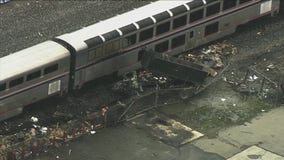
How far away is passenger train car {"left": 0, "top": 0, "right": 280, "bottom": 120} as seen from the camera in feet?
78.0

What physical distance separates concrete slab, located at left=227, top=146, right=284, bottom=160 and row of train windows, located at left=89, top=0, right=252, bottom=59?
7078mm

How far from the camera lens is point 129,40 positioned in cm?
2661

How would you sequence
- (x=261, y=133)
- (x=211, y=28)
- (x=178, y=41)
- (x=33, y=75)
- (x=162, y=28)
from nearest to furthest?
(x=261, y=133)
(x=33, y=75)
(x=162, y=28)
(x=178, y=41)
(x=211, y=28)

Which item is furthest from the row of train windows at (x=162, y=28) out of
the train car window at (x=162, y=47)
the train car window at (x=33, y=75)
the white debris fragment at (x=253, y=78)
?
the white debris fragment at (x=253, y=78)

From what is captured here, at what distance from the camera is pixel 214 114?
2492 cm

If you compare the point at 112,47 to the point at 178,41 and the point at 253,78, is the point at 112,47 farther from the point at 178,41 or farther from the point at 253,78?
the point at 253,78

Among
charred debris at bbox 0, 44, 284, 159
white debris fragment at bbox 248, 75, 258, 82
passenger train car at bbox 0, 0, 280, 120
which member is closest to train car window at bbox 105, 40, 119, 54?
passenger train car at bbox 0, 0, 280, 120

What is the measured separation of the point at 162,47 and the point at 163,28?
2.94 ft

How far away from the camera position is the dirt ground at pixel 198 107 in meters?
22.5

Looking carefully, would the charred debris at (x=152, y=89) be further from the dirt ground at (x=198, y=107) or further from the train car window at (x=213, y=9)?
the train car window at (x=213, y=9)

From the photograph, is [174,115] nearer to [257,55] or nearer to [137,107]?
[137,107]

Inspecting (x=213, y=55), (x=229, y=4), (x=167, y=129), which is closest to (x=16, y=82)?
(x=167, y=129)

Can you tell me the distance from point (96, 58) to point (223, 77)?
18.7ft

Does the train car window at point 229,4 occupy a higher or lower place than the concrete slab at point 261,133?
higher
